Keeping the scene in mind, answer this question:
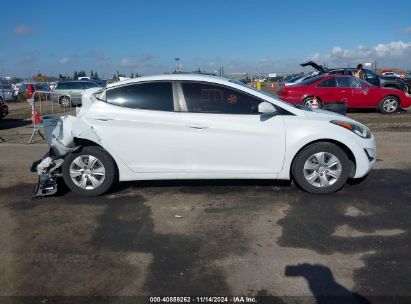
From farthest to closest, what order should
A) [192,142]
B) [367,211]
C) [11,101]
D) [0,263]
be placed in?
[11,101]
[192,142]
[367,211]
[0,263]

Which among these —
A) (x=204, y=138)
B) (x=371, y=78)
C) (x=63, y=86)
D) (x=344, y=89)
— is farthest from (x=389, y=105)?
(x=63, y=86)

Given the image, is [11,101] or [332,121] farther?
[11,101]

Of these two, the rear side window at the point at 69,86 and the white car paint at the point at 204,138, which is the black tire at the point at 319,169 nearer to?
the white car paint at the point at 204,138

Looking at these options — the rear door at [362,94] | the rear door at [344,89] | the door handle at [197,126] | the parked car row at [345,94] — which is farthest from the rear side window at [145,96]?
the rear door at [362,94]

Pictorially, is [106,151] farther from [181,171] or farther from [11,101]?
[11,101]

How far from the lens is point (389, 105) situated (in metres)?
14.6

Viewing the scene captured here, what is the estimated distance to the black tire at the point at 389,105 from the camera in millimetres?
14570

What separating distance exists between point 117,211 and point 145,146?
93 cm

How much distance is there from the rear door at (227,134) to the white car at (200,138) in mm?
13

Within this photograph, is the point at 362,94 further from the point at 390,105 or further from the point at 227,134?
the point at 227,134

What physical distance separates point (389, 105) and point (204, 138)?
1180 centimetres

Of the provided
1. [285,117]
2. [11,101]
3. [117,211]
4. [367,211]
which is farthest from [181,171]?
[11,101]

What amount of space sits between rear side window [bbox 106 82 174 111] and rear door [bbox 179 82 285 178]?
0.70 ft

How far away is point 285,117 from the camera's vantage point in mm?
5211
